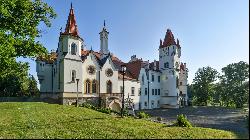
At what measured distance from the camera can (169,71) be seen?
61375 millimetres

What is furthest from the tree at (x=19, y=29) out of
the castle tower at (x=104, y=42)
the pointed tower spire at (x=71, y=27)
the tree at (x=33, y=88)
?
the tree at (x=33, y=88)

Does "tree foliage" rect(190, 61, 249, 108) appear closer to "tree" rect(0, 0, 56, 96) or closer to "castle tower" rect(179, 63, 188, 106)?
"castle tower" rect(179, 63, 188, 106)

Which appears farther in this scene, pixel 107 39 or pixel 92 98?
pixel 107 39

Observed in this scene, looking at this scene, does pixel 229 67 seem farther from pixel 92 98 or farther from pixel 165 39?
pixel 92 98

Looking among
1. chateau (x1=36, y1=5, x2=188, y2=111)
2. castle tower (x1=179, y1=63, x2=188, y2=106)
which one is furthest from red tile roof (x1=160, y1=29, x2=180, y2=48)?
castle tower (x1=179, y1=63, x2=188, y2=106)

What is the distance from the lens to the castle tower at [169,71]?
60.8m

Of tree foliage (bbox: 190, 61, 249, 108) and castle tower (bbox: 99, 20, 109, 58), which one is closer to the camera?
castle tower (bbox: 99, 20, 109, 58)

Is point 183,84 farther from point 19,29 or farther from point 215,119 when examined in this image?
point 19,29

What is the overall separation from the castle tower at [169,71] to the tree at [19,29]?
131ft

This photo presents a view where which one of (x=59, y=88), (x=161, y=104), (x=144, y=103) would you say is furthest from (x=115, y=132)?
(x=161, y=104)

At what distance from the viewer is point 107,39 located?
52625 mm

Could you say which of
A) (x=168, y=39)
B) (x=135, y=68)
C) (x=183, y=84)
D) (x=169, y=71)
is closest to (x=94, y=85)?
(x=135, y=68)

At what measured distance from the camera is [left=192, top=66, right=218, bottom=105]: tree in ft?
247

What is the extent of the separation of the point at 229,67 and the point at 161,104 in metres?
34.4
